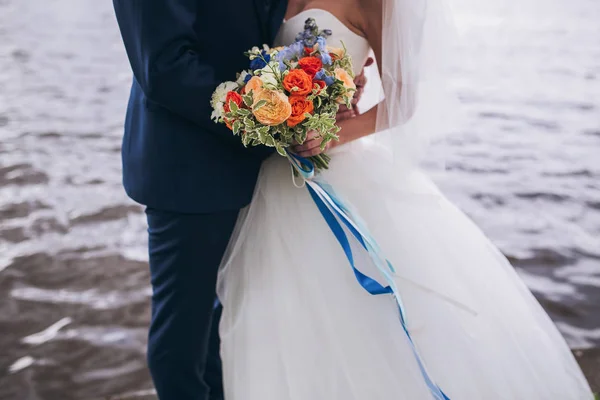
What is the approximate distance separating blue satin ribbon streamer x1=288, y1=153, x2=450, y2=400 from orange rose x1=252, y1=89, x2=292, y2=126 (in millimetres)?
219

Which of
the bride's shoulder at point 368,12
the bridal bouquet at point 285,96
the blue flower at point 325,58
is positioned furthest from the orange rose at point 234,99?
the bride's shoulder at point 368,12

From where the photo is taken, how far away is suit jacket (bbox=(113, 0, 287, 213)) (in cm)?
121

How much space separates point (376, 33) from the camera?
5.03 feet

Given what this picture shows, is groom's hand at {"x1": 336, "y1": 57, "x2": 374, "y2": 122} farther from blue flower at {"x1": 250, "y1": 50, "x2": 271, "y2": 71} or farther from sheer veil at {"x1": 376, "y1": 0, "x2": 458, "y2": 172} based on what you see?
blue flower at {"x1": 250, "y1": 50, "x2": 271, "y2": 71}

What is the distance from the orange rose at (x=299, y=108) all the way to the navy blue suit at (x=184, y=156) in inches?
7.5

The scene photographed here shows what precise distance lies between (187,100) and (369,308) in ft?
2.10

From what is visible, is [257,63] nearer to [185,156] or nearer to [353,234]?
[185,156]

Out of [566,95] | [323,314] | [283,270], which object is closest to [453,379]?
[323,314]

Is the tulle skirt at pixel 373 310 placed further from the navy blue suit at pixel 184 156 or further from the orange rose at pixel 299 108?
the orange rose at pixel 299 108

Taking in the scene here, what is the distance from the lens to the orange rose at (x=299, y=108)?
119cm

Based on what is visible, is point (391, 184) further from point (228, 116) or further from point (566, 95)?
point (566, 95)

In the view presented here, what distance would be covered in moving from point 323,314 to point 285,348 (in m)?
0.12

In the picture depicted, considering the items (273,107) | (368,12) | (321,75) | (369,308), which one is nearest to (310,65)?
(321,75)

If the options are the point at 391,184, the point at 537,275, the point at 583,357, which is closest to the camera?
the point at 391,184
